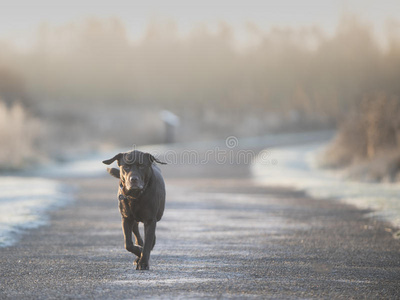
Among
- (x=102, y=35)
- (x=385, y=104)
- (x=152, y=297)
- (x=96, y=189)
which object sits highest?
(x=102, y=35)

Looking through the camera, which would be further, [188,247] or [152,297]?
[188,247]

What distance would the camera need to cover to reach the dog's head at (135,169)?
802 cm

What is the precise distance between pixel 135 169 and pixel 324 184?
45.0ft

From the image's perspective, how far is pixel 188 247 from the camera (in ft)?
33.5

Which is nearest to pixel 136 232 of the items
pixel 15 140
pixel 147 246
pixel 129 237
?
pixel 129 237

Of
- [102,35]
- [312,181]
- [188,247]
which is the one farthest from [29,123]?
[102,35]

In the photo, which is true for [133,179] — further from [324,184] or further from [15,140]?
[15,140]

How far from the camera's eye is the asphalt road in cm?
716

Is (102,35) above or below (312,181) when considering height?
above

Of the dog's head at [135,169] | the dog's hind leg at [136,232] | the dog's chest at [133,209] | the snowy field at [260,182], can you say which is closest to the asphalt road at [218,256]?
the dog's hind leg at [136,232]

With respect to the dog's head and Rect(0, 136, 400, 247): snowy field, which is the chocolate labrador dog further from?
Rect(0, 136, 400, 247): snowy field

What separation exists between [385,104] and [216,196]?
9.54 meters

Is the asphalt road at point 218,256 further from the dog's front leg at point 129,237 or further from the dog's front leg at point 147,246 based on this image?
the dog's front leg at point 129,237

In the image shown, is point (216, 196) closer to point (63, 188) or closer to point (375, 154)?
point (63, 188)
